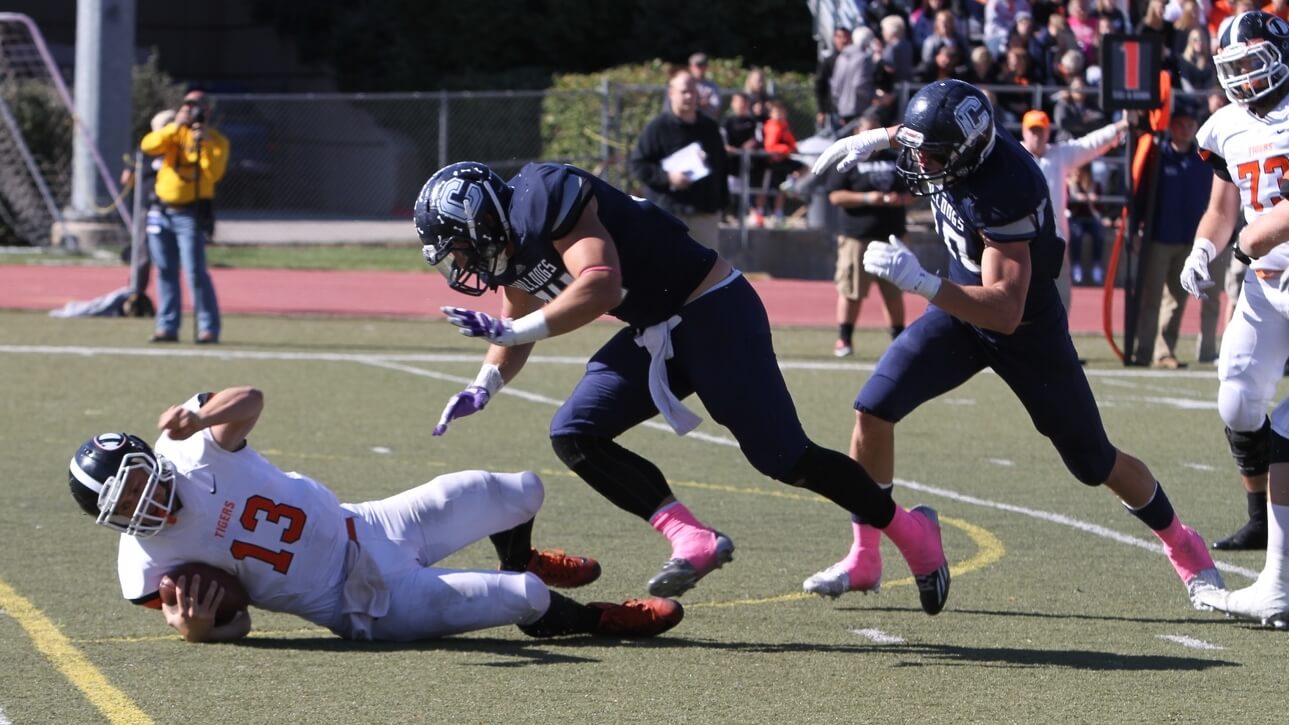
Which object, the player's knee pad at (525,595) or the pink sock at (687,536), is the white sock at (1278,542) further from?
the player's knee pad at (525,595)

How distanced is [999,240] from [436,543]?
201 cm

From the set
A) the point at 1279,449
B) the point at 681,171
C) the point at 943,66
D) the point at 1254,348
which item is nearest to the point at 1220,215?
the point at 1254,348

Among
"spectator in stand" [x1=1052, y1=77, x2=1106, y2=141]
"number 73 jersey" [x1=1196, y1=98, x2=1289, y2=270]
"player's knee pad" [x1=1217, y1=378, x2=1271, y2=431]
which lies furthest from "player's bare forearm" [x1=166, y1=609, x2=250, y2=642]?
"spectator in stand" [x1=1052, y1=77, x2=1106, y2=141]

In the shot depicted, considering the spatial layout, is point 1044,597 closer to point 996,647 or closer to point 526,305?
point 996,647

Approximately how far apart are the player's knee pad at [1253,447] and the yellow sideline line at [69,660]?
A: 13.0ft

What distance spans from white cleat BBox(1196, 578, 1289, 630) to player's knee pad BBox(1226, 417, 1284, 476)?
2.55 feet

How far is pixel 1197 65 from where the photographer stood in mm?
20594

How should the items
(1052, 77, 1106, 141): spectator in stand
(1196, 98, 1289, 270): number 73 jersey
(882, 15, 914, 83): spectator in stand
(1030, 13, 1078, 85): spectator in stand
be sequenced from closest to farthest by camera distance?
(1196, 98, 1289, 270): number 73 jersey, (1052, 77, 1106, 141): spectator in stand, (882, 15, 914, 83): spectator in stand, (1030, 13, 1078, 85): spectator in stand

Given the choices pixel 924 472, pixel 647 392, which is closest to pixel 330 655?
pixel 647 392

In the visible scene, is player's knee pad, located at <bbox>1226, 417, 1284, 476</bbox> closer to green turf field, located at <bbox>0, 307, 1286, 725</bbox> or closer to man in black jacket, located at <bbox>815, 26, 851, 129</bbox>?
green turf field, located at <bbox>0, 307, 1286, 725</bbox>

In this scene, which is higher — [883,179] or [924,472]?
[883,179]

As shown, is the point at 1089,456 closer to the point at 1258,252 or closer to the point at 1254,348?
the point at 1254,348

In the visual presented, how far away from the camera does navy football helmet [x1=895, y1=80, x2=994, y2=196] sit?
5691mm

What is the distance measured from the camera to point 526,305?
604cm
